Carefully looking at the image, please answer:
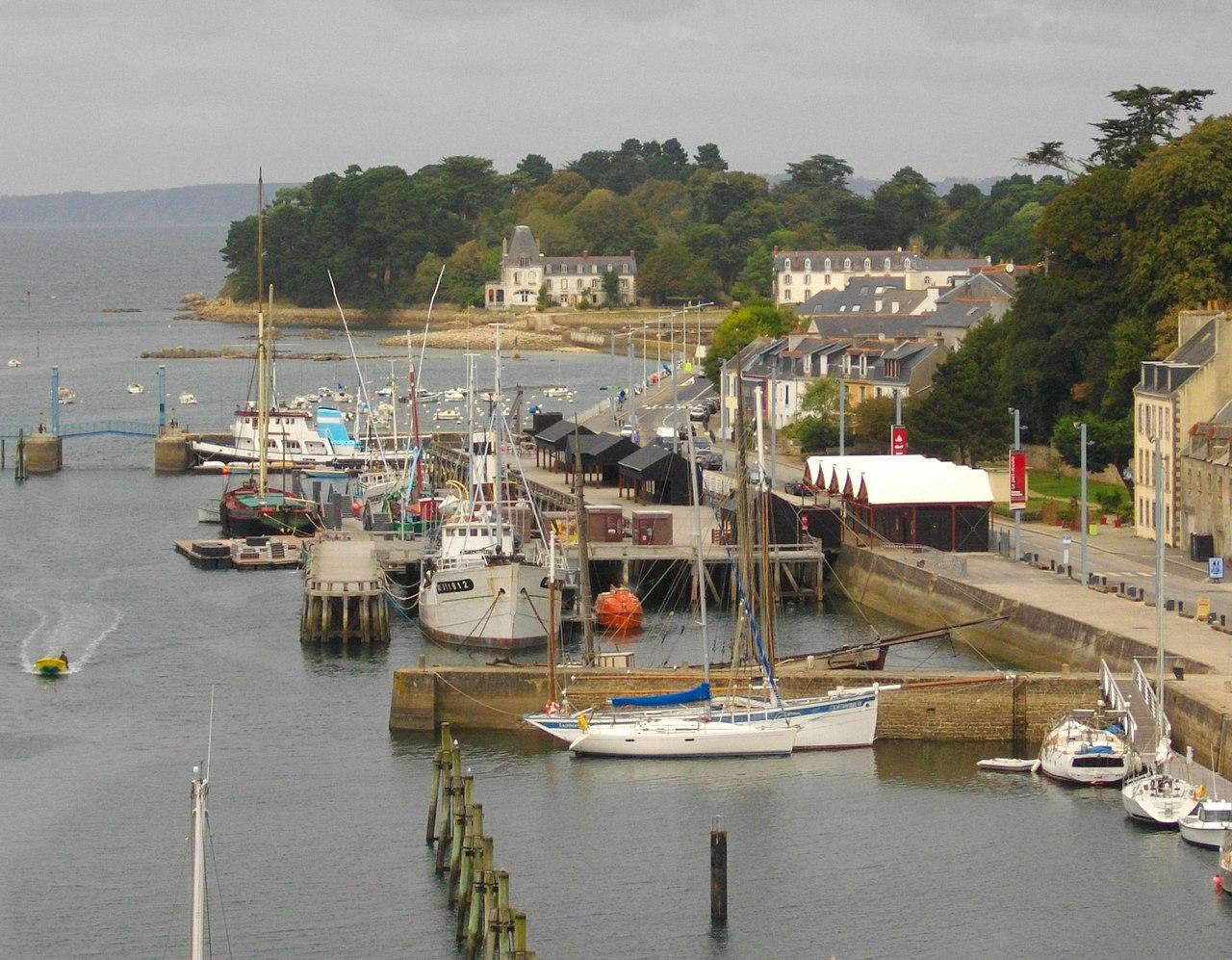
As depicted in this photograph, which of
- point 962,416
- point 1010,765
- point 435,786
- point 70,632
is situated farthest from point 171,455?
point 435,786

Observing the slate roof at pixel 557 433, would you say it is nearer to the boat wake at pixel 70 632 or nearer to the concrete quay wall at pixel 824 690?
the boat wake at pixel 70 632

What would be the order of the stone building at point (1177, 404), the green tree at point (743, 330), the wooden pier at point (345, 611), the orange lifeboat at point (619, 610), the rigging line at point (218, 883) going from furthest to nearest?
the green tree at point (743, 330) < the stone building at point (1177, 404) < the orange lifeboat at point (619, 610) < the wooden pier at point (345, 611) < the rigging line at point (218, 883)

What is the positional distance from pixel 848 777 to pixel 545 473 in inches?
1810

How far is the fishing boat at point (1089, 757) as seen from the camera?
46125 millimetres

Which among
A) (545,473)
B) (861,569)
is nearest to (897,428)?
(861,569)

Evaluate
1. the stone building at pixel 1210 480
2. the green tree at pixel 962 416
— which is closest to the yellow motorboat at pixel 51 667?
the stone building at pixel 1210 480

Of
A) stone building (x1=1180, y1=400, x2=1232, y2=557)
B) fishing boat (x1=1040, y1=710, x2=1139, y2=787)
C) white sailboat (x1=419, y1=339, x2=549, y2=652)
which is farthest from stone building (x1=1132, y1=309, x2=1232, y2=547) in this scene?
fishing boat (x1=1040, y1=710, x2=1139, y2=787)

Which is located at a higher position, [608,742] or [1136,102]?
[1136,102]

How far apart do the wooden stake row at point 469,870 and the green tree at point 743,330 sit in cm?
7995

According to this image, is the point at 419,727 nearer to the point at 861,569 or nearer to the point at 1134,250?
the point at 861,569

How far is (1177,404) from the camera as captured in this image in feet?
227

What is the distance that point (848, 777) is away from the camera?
4750cm

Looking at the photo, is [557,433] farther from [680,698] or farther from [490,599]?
[680,698]

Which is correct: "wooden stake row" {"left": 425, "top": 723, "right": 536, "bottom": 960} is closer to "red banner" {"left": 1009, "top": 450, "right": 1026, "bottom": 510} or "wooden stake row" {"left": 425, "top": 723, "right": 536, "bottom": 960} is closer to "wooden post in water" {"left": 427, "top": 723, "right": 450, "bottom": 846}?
"wooden post in water" {"left": 427, "top": 723, "right": 450, "bottom": 846}
